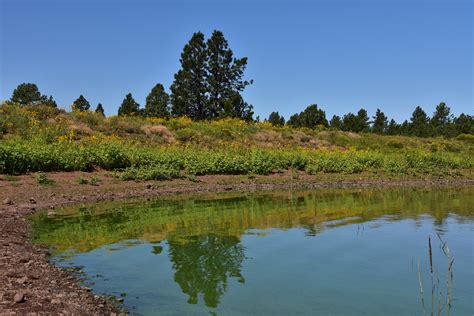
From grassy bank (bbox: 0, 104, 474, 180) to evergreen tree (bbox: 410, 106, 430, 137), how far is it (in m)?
34.4

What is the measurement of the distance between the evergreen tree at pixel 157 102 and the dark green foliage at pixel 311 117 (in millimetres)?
18366

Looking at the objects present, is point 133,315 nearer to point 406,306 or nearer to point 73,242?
point 406,306

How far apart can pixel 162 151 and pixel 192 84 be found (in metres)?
39.5

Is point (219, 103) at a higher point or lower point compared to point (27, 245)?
higher

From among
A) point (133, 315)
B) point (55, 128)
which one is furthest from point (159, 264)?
point (55, 128)

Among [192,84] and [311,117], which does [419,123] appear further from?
[192,84]

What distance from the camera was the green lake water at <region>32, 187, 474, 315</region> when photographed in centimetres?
628

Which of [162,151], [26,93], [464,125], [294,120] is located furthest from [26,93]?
[464,125]

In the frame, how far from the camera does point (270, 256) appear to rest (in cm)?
883

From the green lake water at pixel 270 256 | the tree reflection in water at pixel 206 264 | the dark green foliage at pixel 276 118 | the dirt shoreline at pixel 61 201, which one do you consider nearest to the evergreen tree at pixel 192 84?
the dark green foliage at pixel 276 118

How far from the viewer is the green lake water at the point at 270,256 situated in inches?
247

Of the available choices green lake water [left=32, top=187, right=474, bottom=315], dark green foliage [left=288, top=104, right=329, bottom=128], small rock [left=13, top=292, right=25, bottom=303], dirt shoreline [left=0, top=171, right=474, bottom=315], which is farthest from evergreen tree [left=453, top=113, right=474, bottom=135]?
small rock [left=13, top=292, right=25, bottom=303]

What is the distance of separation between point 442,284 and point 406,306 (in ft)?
4.25

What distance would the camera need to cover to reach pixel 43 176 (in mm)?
17641
